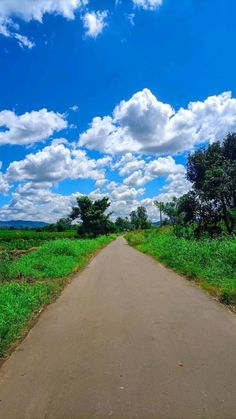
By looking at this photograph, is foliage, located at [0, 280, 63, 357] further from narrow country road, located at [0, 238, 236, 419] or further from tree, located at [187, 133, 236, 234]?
tree, located at [187, 133, 236, 234]

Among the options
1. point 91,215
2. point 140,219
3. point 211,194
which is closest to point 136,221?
point 140,219

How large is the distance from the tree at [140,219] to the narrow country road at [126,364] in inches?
4111

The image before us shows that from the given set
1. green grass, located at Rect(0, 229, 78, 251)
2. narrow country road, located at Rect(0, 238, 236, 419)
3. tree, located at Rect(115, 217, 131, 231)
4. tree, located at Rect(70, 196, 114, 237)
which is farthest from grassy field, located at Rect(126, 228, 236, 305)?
tree, located at Rect(115, 217, 131, 231)

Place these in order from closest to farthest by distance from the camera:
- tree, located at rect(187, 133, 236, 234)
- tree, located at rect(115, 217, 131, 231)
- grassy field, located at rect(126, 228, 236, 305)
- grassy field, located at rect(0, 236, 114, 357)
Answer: grassy field, located at rect(0, 236, 114, 357)
grassy field, located at rect(126, 228, 236, 305)
tree, located at rect(187, 133, 236, 234)
tree, located at rect(115, 217, 131, 231)

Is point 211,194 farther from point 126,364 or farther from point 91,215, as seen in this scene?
point 91,215

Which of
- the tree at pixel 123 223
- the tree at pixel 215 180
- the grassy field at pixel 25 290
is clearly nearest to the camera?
the grassy field at pixel 25 290

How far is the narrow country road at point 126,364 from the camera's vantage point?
439cm

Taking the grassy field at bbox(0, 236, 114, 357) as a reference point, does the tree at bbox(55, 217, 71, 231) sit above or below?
above

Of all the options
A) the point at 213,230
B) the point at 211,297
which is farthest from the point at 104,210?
the point at 211,297

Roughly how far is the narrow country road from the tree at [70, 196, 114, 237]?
57.7 meters

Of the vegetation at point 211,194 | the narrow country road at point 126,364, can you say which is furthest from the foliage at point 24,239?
the narrow country road at point 126,364

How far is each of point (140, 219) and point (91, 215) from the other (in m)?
58.9

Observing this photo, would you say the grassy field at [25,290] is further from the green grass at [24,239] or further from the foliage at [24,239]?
the foliage at [24,239]

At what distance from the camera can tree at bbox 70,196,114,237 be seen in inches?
2677
